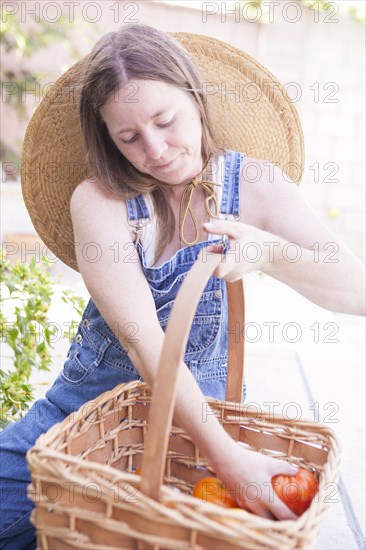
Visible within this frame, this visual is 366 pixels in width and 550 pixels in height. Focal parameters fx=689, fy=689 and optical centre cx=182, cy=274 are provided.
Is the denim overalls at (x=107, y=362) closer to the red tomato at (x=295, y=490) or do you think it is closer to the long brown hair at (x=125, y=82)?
the long brown hair at (x=125, y=82)

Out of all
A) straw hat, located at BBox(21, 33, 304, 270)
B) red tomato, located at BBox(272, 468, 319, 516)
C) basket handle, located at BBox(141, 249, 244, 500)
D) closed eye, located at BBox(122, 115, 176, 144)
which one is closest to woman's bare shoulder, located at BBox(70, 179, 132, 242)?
closed eye, located at BBox(122, 115, 176, 144)

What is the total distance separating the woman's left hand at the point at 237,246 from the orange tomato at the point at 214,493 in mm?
384

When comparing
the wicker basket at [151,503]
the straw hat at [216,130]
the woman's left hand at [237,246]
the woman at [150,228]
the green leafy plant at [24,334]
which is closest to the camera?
the wicker basket at [151,503]

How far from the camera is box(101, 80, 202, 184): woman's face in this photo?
1.41 metres

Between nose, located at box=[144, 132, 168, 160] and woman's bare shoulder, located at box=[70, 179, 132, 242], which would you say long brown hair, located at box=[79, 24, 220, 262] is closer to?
woman's bare shoulder, located at box=[70, 179, 132, 242]

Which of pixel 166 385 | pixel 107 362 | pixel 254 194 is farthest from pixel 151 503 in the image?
pixel 254 194

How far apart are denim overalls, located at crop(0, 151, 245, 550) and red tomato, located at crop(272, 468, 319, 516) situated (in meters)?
0.48

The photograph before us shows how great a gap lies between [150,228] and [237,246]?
0.42 meters

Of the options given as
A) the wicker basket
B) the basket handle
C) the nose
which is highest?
the nose

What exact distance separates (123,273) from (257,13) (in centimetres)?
445

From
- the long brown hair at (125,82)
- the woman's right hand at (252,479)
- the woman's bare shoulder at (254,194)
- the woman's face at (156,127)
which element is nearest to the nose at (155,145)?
the woman's face at (156,127)

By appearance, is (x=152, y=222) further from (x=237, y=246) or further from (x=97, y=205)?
(x=237, y=246)

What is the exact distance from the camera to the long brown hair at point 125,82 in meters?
1.45

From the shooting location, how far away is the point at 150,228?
1.55 metres
